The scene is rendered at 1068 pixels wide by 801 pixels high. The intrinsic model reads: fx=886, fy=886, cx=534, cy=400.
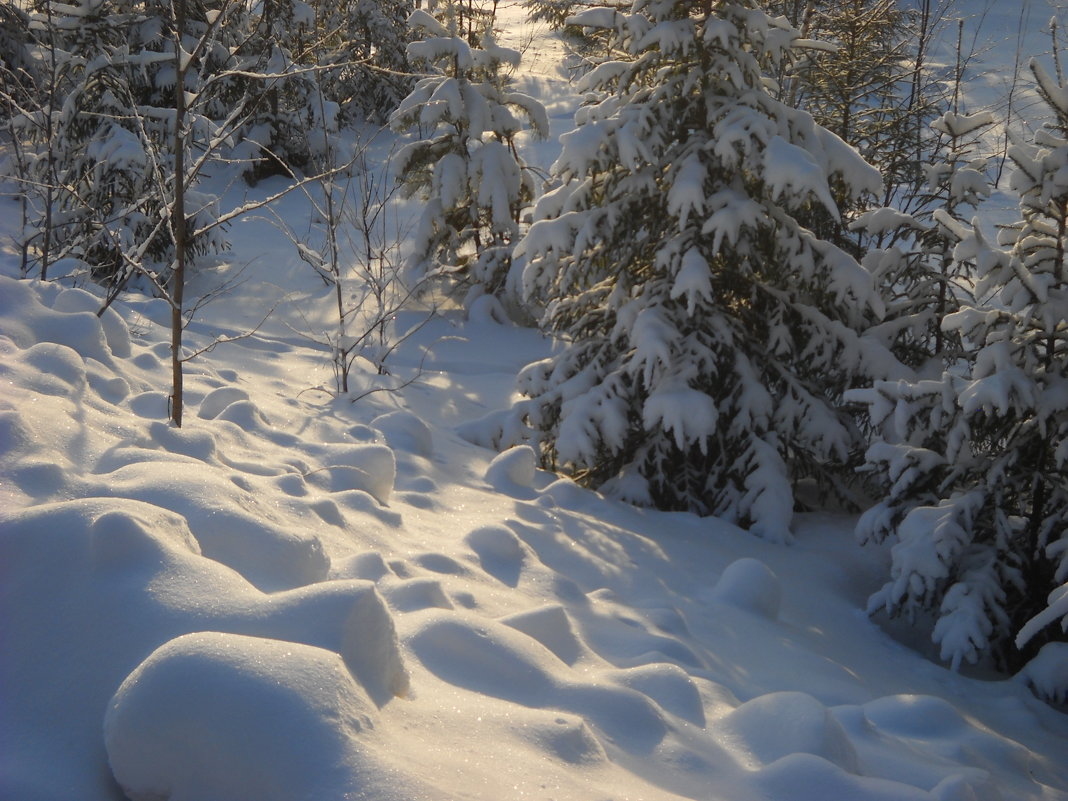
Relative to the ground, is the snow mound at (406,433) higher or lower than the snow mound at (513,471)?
higher

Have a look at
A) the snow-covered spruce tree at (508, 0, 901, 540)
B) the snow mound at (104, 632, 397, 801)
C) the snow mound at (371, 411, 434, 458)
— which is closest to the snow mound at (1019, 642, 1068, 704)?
the snow-covered spruce tree at (508, 0, 901, 540)

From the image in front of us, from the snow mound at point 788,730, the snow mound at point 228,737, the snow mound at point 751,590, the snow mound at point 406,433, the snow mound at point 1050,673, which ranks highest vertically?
the snow mound at point 228,737

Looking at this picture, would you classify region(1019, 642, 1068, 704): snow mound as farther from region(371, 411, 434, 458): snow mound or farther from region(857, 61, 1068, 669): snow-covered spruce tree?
region(371, 411, 434, 458): snow mound

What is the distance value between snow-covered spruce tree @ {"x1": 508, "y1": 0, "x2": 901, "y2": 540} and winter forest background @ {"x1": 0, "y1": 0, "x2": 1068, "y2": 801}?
1.2 inches

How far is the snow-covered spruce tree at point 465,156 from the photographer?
9.56 m

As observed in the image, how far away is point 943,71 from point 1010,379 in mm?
19568

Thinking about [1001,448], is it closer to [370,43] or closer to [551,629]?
[551,629]

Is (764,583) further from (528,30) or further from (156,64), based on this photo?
(528,30)

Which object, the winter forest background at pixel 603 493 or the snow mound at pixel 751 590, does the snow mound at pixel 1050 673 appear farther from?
the snow mound at pixel 751 590

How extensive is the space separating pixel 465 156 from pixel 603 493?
17.8 ft

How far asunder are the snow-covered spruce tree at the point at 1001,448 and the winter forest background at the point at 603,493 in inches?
1.0

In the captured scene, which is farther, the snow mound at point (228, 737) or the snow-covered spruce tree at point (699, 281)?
the snow-covered spruce tree at point (699, 281)

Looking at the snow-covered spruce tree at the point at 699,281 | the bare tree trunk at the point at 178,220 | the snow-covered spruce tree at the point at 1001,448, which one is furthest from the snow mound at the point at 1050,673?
the bare tree trunk at the point at 178,220

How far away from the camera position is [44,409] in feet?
9.45
